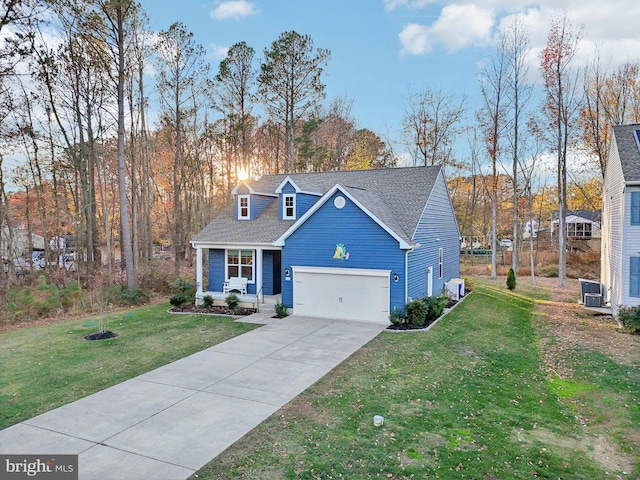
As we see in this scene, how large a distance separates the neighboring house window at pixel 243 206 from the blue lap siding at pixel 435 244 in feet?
27.2

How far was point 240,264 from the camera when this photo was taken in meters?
18.1

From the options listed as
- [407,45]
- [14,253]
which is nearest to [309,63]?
[407,45]

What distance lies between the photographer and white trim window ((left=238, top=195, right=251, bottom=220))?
19.4 meters

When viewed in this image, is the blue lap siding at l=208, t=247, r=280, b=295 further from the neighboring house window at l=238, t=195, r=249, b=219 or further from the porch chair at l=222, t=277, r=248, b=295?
the neighboring house window at l=238, t=195, r=249, b=219

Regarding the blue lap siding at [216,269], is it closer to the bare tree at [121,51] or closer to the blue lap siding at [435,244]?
the bare tree at [121,51]

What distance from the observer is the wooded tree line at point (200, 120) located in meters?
20.3

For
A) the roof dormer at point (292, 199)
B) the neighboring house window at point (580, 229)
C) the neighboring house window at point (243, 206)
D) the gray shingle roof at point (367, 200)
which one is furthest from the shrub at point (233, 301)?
the neighboring house window at point (580, 229)

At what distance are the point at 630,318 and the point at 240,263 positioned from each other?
571 inches

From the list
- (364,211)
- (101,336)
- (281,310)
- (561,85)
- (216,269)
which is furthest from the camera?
(561,85)

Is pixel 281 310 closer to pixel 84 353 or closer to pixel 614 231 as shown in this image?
pixel 84 353

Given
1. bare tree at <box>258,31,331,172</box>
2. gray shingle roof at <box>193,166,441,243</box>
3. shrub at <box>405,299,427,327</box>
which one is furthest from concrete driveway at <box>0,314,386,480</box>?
bare tree at <box>258,31,331,172</box>

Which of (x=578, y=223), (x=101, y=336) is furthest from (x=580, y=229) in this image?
(x=101, y=336)

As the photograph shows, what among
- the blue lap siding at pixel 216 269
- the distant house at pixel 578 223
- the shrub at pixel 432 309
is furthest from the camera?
the distant house at pixel 578 223

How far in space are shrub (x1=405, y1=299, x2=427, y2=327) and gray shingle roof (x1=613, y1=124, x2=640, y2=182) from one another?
7.89 metres
